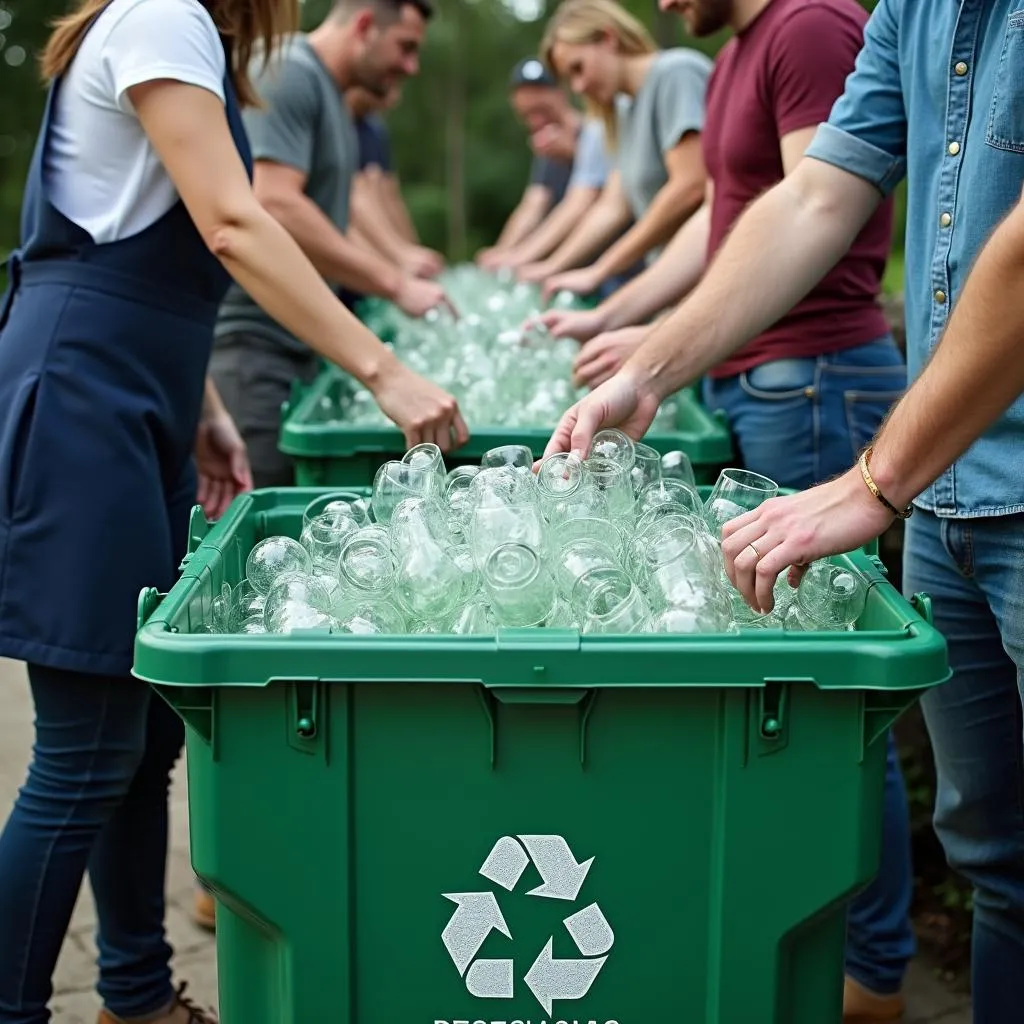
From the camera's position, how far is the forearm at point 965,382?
1.58m

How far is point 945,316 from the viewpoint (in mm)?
2061

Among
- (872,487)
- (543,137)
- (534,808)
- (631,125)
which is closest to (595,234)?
(631,125)

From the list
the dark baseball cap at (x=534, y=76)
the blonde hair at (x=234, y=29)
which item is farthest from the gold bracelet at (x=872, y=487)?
the dark baseball cap at (x=534, y=76)

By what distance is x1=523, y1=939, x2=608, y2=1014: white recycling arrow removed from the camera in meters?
1.67

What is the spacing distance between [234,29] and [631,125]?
283 cm

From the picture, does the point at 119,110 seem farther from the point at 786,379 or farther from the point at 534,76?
the point at 534,76

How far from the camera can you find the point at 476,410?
3260mm

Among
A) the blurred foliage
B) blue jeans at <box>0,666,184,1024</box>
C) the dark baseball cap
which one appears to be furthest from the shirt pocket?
the blurred foliage

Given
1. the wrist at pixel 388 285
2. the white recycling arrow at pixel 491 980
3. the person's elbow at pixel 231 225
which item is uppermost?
the person's elbow at pixel 231 225

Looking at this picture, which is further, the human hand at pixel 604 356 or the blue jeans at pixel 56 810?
the human hand at pixel 604 356

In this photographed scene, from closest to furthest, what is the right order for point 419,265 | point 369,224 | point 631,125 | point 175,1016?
point 175,1016, point 631,125, point 419,265, point 369,224

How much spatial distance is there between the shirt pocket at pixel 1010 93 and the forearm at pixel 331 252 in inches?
103

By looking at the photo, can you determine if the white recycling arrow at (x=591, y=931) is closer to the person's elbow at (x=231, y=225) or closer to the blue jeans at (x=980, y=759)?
the blue jeans at (x=980, y=759)

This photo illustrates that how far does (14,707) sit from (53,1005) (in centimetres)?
216
